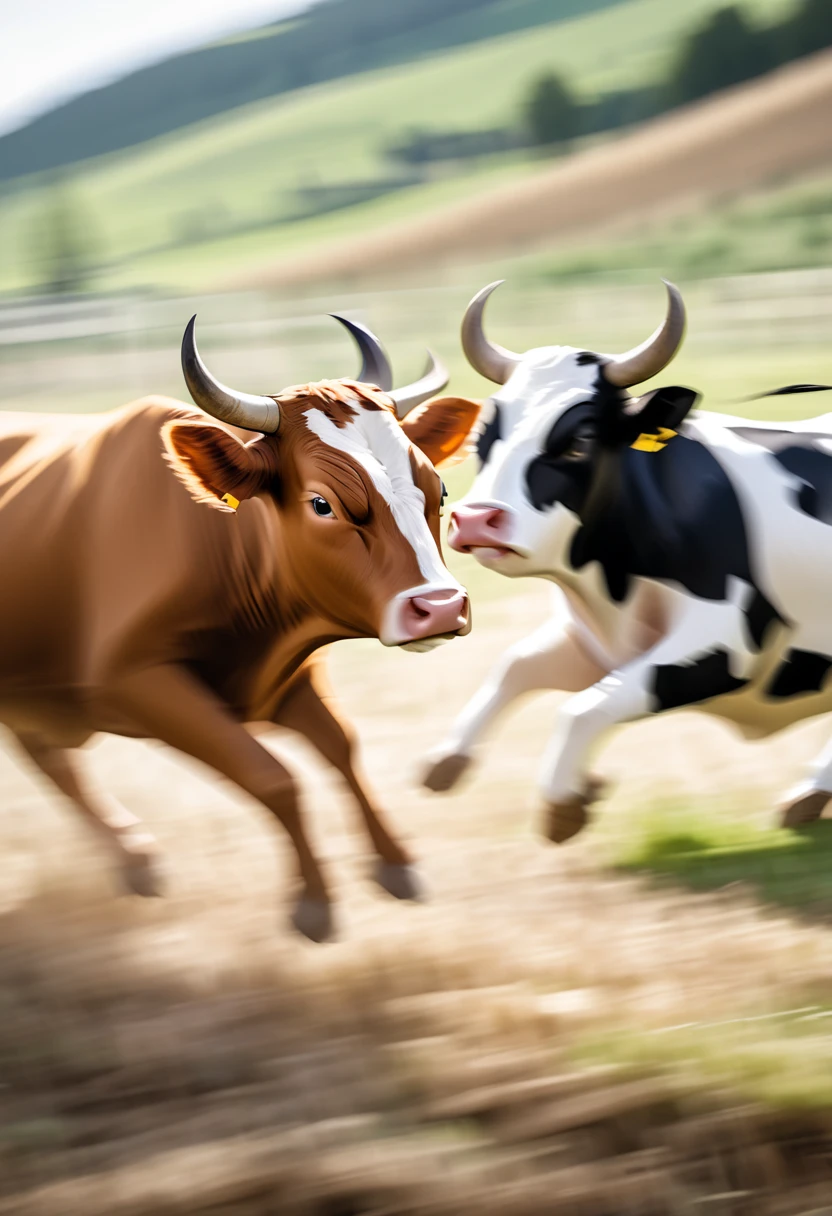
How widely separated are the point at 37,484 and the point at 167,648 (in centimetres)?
58

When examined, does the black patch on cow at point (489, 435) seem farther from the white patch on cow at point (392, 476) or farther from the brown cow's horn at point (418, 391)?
the white patch on cow at point (392, 476)

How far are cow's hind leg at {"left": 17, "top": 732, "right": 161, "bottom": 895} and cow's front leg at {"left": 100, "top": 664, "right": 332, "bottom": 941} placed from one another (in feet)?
2.81

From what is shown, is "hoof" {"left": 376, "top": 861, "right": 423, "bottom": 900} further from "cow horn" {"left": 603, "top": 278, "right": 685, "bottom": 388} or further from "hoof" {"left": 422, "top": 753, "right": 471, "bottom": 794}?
"cow horn" {"left": 603, "top": 278, "right": 685, "bottom": 388}

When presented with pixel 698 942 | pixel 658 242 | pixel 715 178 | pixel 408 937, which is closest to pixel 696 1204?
pixel 698 942

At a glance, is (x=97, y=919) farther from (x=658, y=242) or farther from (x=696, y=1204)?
(x=658, y=242)

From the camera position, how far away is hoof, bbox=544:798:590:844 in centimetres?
325

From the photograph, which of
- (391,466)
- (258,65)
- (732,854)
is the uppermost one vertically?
(258,65)

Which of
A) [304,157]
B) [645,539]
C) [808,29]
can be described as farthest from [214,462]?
[304,157]

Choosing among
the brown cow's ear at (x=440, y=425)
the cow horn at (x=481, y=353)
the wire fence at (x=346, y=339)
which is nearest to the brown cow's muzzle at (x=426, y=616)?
the brown cow's ear at (x=440, y=425)

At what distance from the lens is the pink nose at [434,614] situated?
2674mm

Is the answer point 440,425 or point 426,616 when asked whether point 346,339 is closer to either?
point 440,425

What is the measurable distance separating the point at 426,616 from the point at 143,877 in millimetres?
1501

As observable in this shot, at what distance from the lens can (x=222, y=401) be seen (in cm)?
281

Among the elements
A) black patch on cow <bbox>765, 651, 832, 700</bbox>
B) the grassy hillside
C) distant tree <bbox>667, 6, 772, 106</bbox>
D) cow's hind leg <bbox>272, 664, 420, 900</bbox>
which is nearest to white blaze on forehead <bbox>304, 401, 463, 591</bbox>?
cow's hind leg <bbox>272, 664, 420, 900</bbox>
